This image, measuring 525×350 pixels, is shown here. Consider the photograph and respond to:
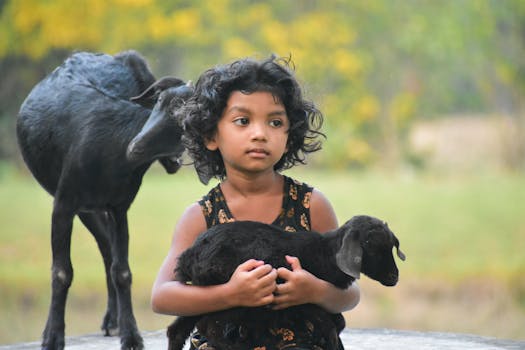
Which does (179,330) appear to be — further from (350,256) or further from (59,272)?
(59,272)

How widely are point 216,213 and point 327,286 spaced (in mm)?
432

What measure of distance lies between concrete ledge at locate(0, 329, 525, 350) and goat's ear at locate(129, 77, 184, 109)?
3.62 feet

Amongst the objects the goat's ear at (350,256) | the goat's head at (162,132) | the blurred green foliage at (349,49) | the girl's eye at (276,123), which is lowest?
the goat's ear at (350,256)

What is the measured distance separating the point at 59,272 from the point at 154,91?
88 cm

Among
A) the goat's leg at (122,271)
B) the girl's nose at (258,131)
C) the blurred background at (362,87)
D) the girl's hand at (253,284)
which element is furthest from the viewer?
the blurred background at (362,87)

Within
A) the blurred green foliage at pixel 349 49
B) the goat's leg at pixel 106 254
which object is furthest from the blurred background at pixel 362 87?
the goat's leg at pixel 106 254

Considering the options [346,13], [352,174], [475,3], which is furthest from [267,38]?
[475,3]

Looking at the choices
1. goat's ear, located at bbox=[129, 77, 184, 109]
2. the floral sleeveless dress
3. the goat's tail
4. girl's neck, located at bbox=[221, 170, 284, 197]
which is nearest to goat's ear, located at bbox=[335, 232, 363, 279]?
the floral sleeveless dress

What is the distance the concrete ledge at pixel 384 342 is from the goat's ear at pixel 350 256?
139cm

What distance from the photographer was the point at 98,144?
3.31 m

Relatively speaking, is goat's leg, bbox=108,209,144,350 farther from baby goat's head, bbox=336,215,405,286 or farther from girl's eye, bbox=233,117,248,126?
baby goat's head, bbox=336,215,405,286

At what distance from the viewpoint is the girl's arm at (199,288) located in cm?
214

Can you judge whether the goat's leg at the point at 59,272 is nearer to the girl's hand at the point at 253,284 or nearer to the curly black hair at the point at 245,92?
the curly black hair at the point at 245,92

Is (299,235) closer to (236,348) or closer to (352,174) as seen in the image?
(236,348)
